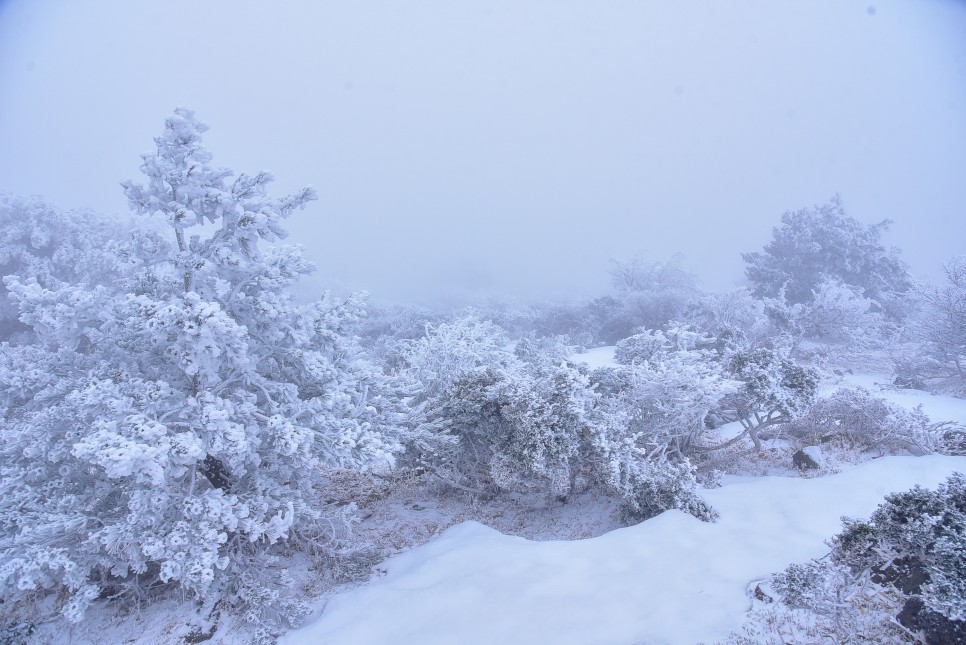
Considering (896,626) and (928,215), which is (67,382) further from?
(928,215)

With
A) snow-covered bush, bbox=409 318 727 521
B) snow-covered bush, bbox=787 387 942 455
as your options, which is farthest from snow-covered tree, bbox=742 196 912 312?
snow-covered bush, bbox=409 318 727 521

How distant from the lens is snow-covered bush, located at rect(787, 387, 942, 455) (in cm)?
955

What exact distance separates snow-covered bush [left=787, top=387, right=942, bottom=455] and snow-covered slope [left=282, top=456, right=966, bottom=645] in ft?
3.75

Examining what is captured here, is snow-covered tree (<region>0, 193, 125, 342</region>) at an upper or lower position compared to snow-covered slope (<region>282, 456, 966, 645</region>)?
upper

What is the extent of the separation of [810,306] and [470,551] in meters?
20.7

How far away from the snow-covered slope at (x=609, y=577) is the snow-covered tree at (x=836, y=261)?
21904mm

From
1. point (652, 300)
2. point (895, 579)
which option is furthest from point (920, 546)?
point (652, 300)

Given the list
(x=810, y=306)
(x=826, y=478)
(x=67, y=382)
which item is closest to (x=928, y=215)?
(x=810, y=306)

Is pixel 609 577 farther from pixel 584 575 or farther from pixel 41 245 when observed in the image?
pixel 41 245

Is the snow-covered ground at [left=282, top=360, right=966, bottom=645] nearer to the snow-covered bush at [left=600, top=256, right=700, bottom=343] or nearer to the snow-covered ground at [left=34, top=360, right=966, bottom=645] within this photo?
the snow-covered ground at [left=34, top=360, right=966, bottom=645]

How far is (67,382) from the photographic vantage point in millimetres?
6254

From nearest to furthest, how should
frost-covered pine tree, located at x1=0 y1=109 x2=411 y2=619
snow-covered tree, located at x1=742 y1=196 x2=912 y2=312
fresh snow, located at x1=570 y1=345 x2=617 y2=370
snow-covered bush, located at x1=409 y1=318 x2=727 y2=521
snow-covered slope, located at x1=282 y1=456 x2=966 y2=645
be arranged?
snow-covered slope, located at x1=282 y1=456 x2=966 y2=645 < frost-covered pine tree, located at x1=0 y1=109 x2=411 y2=619 < snow-covered bush, located at x1=409 y1=318 x2=727 y2=521 < fresh snow, located at x1=570 y1=345 x2=617 y2=370 < snow-covered tree, located at x1=742 y1=196 x2=912 y2=312

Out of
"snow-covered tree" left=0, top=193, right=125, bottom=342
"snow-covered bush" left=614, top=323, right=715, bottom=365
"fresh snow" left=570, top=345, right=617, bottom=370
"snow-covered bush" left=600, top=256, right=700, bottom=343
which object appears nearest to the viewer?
"snow-covered bush" left=614, top=323, right=715, bottom=365

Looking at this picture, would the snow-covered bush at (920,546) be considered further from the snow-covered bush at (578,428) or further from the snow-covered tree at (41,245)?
the snow-covered tree at (41,245)
